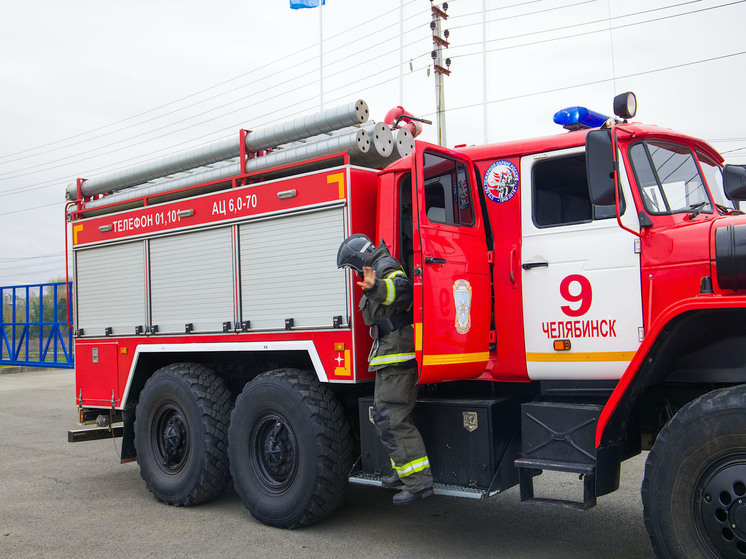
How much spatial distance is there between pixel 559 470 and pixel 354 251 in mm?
2069

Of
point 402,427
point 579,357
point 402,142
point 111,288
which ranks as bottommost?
point 402,427

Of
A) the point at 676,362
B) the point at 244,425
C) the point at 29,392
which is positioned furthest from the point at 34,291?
the point at 676,362

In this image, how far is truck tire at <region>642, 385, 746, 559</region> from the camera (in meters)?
3.82

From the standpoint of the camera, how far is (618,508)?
20.8ft

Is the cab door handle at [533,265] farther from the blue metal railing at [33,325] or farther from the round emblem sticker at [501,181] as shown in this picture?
the blue metal railing at [33,325]

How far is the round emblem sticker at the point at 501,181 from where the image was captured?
17.6ft

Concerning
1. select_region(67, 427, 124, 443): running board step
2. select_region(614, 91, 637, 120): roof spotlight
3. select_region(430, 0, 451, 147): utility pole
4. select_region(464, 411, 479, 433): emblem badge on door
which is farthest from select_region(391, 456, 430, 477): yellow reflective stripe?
select_region(430, 0, 451, 147): utility pole

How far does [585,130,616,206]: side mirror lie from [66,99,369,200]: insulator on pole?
7.32 ft

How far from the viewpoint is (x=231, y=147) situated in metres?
6.96

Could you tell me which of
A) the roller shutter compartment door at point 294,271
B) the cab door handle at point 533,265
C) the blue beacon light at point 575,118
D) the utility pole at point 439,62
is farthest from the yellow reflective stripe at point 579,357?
the utility pole at point 439,62

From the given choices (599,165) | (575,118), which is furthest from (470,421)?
(575,118)

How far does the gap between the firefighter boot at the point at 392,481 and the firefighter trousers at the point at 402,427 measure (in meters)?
0.14

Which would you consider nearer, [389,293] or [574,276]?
[574,276]

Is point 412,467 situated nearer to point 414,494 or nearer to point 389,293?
point 414,494
